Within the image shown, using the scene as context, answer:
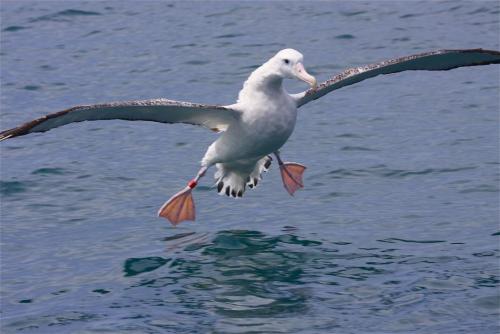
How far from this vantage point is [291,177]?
1483 cm

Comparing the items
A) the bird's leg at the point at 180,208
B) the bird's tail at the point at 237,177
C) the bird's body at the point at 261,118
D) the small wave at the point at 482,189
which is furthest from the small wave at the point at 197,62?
the bird's body at the point at 261,118

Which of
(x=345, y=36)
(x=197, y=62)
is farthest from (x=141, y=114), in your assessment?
(x=345, y=36)

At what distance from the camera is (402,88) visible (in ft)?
68.1

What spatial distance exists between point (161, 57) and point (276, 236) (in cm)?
1125

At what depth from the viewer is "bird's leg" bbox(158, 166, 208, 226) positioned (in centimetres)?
1375

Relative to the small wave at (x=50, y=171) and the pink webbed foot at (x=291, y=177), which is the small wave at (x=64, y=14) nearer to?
the small wave at (x=50, y=171)

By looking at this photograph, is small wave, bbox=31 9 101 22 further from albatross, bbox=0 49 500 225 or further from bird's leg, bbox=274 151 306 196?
albatross, bbox=0 49 500 225

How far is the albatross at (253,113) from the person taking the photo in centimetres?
1255

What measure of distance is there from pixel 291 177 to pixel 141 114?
9.22 feet

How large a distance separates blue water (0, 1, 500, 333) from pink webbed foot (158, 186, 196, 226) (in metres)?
0.24

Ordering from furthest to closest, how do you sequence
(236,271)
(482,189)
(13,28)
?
(13,28) → (482,189) → (236,271)

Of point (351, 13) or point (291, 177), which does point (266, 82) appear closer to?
point (291, 177)

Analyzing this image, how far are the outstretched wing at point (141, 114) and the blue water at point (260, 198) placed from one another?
1.45 meters

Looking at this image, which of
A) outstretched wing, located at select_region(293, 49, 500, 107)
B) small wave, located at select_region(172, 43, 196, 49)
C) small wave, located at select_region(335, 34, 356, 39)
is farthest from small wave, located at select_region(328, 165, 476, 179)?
small wave, located at select_region(172, 43, 196, 49)
